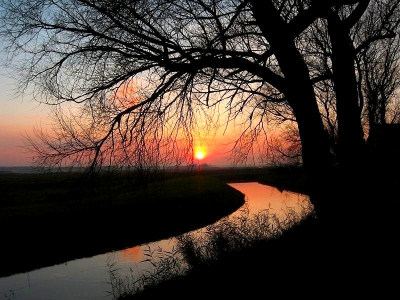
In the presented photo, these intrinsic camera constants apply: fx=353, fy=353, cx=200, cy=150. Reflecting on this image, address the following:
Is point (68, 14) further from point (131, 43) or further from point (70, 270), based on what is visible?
point (70, 270)

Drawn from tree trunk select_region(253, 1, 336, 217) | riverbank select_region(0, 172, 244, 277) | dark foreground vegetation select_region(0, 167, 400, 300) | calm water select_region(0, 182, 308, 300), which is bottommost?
calm water select_region(0, 182, 308, 300)

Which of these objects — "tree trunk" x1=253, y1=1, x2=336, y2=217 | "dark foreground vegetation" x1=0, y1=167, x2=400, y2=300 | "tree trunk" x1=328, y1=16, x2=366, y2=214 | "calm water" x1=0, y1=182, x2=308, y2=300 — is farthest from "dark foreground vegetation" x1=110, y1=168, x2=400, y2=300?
"calm water" x1=0, y1=182, x2=308, y2=300

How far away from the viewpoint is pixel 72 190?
18.2 feet

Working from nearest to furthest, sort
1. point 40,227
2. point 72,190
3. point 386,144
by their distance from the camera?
point 72,190 → point 386,144 → point 40,227

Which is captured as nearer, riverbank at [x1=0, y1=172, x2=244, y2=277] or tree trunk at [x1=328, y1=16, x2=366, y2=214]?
tree trunk at [x1=328, y1=16, x2=366, y2=214]

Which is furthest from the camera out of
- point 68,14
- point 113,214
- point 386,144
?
point 113,214

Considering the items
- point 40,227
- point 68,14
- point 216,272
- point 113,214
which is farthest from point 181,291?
point 113,214

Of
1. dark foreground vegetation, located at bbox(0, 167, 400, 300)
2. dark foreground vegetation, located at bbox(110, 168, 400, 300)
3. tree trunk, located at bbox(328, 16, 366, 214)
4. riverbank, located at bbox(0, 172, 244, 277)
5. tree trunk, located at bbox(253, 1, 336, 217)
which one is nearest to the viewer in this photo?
dark foreground vegetation, located at bbox(110, 168, 400, 300)

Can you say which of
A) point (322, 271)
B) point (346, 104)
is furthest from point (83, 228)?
point (322, 271)

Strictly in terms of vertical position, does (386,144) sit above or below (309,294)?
above

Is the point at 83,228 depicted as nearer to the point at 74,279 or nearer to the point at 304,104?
the point at 74,279

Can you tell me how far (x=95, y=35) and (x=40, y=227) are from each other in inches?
565

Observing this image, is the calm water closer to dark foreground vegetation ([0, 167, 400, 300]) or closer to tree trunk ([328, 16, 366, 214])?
dark foreground vegetation ([0, 167, 400, 300])

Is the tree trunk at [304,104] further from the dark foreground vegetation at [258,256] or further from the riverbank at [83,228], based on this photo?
the riverbank at [83,228]
